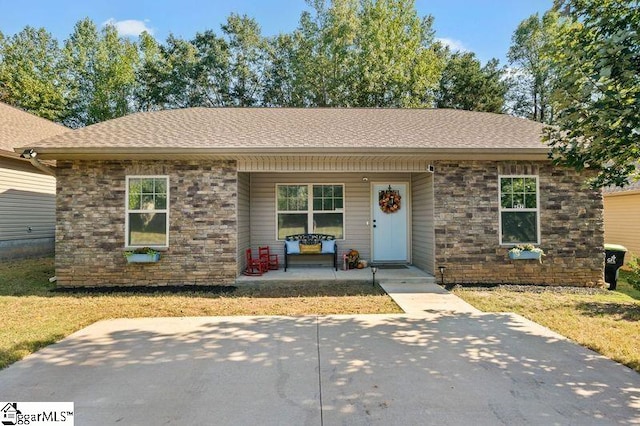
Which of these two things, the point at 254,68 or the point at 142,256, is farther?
the point at 254,68

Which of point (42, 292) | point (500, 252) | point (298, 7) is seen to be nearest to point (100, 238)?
point (42, 292)

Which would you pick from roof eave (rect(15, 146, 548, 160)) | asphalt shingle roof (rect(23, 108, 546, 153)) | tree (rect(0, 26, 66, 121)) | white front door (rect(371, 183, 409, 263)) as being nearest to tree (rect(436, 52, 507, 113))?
asphalt shingle roof (rect(23, 108, 546, 153))

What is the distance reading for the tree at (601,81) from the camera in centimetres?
318

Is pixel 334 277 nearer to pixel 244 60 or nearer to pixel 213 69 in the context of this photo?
pixel 213 69

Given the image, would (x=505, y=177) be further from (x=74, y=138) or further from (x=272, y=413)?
(x=74, y=138)

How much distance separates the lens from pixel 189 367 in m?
3.52

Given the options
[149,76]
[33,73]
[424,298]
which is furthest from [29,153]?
[33,73]

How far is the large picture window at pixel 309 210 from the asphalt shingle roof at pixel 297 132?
5.29 ft

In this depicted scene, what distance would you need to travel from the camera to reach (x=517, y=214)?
748 cm

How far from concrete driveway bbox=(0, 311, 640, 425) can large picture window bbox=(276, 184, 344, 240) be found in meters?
4.59

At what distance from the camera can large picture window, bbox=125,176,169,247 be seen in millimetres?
7254

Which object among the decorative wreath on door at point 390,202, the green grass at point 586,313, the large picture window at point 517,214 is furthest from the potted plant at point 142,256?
the large picture window at point 517,214

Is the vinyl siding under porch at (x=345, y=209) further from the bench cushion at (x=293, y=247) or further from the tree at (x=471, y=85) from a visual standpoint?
the tree at (x=471, y=85)

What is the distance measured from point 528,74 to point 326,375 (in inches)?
1084
